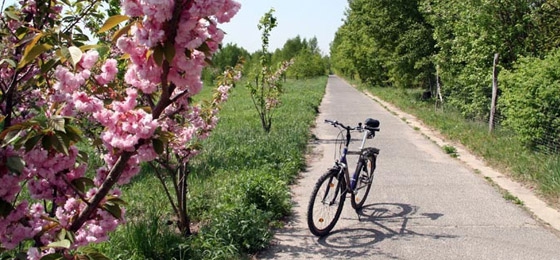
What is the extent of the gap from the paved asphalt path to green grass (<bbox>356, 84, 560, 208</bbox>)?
1.90 feet

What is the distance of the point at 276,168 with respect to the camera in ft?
26.0

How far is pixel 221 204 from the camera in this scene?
5.48m

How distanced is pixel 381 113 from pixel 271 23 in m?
7.57

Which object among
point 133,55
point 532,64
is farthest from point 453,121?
point 133,55

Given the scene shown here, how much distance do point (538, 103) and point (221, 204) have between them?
19.4ft

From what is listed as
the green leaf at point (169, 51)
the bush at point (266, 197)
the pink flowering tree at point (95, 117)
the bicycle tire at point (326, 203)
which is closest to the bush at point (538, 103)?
the bicycle tire at point (326, 203)

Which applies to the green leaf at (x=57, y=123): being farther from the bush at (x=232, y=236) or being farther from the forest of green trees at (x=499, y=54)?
the forest of green trees at (x=499, y=54)

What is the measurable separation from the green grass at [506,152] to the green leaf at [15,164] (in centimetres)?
627

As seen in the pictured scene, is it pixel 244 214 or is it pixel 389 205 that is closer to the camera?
pixel 244 214

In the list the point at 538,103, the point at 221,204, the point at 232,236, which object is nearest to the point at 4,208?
the point at 232,236

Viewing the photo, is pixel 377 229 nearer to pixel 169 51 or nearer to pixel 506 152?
pixel 169 51

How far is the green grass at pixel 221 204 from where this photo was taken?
4223mm

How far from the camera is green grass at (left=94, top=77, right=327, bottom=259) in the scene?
422cm

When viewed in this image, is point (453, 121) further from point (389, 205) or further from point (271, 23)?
point (389, 205)
